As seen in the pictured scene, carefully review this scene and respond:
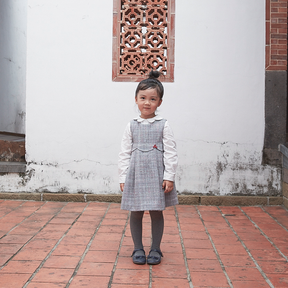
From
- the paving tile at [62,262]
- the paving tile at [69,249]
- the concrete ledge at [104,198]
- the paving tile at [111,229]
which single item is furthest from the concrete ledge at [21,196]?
the paving tile at [62,262]

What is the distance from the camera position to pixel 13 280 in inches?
94.8

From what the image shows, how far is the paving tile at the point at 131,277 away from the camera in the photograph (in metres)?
2.42

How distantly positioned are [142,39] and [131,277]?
3.12 meters

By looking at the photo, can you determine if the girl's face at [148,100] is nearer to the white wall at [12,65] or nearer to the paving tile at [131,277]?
the paving tile at [131,277]

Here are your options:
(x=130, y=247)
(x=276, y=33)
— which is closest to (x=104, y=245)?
(x=130, y=247)

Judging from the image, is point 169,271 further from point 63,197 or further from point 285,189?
point 285,189

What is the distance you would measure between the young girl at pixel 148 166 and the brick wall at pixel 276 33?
2403 millimetres

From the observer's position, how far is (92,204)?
14.9 feet

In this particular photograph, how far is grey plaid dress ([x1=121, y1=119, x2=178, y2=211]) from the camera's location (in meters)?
2.66

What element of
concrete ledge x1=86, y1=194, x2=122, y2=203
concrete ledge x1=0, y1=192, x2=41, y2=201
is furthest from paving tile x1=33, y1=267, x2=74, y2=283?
concrete ledge x1=0, y1=192, x2=41, y2=201

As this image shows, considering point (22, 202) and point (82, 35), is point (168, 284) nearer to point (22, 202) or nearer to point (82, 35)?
point (22, 202)

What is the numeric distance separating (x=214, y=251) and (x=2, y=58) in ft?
18.5

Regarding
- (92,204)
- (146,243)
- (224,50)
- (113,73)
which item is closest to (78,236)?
(146,243)

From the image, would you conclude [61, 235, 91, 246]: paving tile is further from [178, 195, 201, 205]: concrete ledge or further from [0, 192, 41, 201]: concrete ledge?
[178, 195, 201, 205]: concrete ledge
